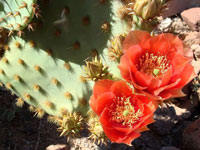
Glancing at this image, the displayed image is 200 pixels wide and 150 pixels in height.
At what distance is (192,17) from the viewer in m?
2.39

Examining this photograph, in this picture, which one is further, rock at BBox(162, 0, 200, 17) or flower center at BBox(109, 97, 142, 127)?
rock at BBox(162, 0, 200, 17)

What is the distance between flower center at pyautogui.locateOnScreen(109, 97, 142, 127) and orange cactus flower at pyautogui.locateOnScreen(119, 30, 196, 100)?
0.10m

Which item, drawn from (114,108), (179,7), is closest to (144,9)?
(114,108)

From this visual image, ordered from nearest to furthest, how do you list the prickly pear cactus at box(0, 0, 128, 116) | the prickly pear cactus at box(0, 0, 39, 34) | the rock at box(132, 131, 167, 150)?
the prickly pear cactus at box(0, 0, 39, 34)
the prickly pear cactus at box(0, 0, 128, 116)
the rock at box(132, 131, 167, 150)

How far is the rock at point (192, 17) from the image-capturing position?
7.79 ft

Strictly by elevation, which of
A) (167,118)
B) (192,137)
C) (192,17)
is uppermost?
(192,17)

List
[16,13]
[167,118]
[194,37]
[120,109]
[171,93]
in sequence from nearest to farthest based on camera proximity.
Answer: [171,93] < [120,109] < [16,13] < [167,118] < [194,37]

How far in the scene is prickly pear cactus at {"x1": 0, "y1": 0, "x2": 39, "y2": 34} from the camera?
110 cm

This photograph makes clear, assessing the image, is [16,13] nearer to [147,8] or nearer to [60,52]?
[60,52]

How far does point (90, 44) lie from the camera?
1247 mm

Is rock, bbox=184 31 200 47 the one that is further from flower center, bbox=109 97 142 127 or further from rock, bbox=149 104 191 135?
flower center, bbox=109 97 142 127

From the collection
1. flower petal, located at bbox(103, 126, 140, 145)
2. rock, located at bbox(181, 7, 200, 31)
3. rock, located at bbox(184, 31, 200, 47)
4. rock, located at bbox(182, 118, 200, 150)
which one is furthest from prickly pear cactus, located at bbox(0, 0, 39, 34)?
rock, located at bbox(181, 7, 200, 31)

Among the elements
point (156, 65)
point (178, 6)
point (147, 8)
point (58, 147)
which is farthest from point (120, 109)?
point (178, 6)

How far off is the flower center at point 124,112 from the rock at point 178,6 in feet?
5.55
